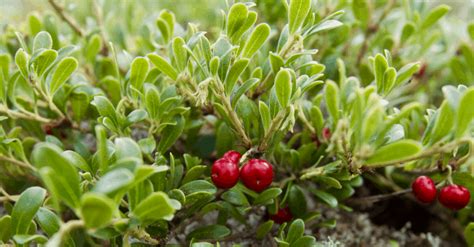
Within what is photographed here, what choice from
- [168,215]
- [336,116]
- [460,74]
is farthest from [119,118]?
[460,74]

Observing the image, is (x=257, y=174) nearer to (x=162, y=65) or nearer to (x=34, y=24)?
(x=162, y=65)

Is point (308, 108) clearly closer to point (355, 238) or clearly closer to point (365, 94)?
point (365, 94)

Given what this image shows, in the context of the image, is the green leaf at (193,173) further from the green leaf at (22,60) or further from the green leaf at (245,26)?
the green leaf at (22,60)

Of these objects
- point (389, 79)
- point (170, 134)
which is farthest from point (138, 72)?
point (389, 79)

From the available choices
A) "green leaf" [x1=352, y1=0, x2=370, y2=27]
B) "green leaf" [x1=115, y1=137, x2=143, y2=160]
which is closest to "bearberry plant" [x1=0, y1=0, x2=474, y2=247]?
"green leaf" [x1=115, y1=137, x2=143, y2=160]

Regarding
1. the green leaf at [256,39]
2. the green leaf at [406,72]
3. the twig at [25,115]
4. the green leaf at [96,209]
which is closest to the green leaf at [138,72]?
the green leaf at [256,39]

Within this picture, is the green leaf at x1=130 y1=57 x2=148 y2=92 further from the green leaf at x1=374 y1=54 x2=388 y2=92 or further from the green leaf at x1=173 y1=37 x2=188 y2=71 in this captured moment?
the green leaf at x1=374 y1=54 x2=388 y2=92
